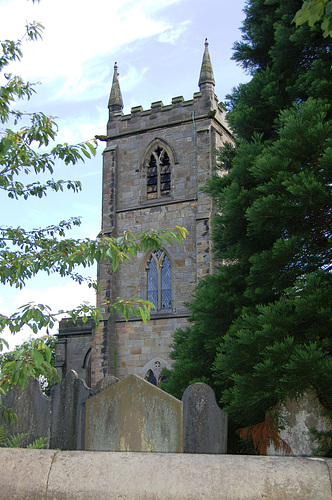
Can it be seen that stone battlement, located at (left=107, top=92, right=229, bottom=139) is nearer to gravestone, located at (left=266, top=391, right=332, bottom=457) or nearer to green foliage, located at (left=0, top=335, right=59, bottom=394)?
gravestone, located at (left=266, top=391, right=332, bottom=457)

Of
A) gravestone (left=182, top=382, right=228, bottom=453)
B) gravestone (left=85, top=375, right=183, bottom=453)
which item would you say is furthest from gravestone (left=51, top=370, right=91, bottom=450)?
gravestone (left=182, top=382, right=228, bottom=453)

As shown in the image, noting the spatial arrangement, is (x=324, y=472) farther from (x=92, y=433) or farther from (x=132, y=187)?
(x=132, y=187)

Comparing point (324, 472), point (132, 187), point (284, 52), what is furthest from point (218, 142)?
point (324, 472)

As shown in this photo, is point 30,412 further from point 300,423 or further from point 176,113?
point 176,113

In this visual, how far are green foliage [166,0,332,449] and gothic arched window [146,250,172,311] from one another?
11.7 metres

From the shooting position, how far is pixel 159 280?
1934 cm

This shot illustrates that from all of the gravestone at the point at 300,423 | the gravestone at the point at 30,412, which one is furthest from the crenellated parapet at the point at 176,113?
the gravestone at the point at 300,423

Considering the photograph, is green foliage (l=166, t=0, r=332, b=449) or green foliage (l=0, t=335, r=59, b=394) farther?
green foliage (l=166, t=0, r=332, b=449)

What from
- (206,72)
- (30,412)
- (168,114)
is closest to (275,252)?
Answer: (30,412)

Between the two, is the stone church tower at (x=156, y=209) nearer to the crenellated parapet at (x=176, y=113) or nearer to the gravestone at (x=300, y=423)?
the crenellated parapet at (x=176, y=113)

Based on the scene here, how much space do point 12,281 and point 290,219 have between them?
3.24 meters

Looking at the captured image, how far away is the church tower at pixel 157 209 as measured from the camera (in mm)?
18672

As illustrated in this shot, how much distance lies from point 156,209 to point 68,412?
51.0 ft

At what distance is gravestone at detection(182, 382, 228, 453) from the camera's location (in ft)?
12.6
